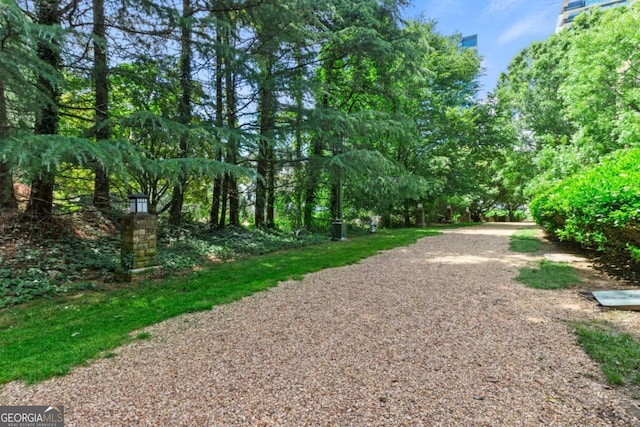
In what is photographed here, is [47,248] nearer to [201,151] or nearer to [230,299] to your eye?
[201,151]

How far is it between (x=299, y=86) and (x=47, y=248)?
6239mm

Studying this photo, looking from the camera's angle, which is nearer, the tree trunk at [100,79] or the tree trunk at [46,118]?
the tree trunk at [46,118]

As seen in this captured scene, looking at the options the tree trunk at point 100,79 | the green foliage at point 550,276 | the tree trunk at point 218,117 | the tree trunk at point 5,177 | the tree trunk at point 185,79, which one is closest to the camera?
the green foliage at point 550,276

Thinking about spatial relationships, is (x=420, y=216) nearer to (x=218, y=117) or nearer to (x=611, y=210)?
(x=218, y=117)

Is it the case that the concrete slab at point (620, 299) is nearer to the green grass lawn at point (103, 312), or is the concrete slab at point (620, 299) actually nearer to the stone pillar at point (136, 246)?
the green grass lawn at point (103, 312)

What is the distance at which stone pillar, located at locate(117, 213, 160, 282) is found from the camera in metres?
4.83

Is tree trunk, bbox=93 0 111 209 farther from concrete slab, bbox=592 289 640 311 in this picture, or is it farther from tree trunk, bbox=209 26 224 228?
concrete slab, bbox=592 289 640 311

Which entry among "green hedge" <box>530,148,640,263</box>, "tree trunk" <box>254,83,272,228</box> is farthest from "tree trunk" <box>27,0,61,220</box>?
"green hedge" <box>530,148,640,263</box>

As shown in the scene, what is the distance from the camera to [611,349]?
2.37 meters

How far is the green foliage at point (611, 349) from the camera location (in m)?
2.04

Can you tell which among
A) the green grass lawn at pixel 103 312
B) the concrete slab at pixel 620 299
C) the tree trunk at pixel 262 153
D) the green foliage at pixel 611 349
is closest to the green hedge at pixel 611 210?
the concrete slab at pixel 620 299

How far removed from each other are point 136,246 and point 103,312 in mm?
1543

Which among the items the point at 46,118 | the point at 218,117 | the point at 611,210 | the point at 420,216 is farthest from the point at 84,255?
the point at 420,216

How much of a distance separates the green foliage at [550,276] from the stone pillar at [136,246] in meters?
5.76
